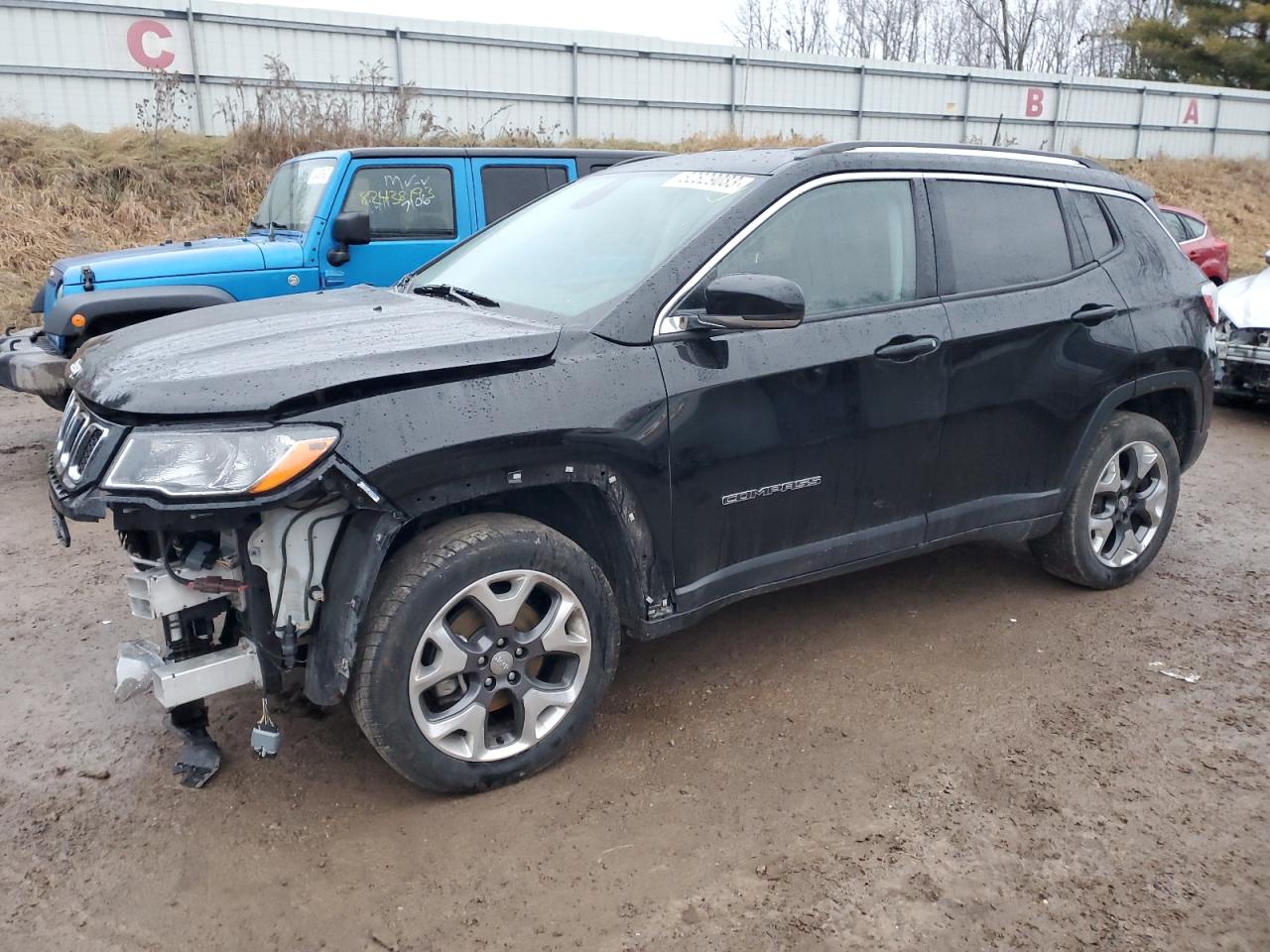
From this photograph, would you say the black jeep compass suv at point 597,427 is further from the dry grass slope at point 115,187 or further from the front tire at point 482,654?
the dry grass slope at point 115,187

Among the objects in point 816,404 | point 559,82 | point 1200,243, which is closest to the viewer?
point 816,404

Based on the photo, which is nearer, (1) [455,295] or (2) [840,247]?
(2) [840,247]

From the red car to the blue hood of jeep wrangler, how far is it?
30.5ft

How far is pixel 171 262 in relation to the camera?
258 inches

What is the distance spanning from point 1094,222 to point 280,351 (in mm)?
3449

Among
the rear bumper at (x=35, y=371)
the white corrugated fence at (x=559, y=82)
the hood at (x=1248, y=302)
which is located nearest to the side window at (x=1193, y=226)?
the hood at (x=1248, y=302)

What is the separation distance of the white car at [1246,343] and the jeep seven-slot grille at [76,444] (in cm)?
793

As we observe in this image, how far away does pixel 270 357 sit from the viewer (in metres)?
2.91

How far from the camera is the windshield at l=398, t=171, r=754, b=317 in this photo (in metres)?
3.50

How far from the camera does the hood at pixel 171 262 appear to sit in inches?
255

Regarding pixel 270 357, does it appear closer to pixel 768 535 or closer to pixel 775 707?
pixel 768 535

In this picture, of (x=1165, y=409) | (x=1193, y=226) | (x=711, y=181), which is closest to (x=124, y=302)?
(x=711, y=181)

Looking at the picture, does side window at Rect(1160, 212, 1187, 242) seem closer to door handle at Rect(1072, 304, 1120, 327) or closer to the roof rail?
the roof rail

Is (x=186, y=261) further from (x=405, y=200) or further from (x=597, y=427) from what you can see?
(x=597, y=427)
